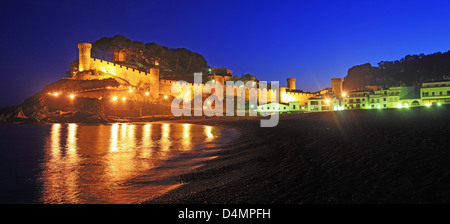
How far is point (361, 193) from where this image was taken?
447cm

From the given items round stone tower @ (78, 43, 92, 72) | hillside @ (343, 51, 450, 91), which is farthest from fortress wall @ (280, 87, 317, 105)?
round stone tower @ (78, 43, 92, 72)

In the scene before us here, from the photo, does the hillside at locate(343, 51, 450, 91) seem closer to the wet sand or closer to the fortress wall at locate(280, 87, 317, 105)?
the fortress wall at locate(280, 87, 317, 105)

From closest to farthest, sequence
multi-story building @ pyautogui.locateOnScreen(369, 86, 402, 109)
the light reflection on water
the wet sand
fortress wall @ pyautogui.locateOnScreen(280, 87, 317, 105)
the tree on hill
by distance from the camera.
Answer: the wet sand
the light reflection on water
multi-story building @ pyautogui.locateOnScreen(369, 86, 402, 109)
fortress wall @ pyautogui.locateOnScreen(280, 87, 317, 105)
the tree on hill

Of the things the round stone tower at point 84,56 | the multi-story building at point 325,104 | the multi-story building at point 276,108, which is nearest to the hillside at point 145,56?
the round stone tower at point 84,56

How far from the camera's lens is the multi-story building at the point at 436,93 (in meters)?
39.1

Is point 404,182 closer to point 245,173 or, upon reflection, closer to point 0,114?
point 245,173

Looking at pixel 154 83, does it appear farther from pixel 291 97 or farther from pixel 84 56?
pixel 291 97

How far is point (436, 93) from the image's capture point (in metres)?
40.0

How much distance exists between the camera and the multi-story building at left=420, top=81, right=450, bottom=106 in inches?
1540

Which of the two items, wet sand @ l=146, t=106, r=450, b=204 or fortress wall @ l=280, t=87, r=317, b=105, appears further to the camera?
fortress wall @ l=280, t=87, r=317, b=105

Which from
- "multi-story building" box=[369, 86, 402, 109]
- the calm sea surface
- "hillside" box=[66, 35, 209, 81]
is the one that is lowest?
the calm sea surface

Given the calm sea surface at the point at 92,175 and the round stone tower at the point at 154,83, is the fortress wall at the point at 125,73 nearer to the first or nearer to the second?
the round stone tower at the point at 154,83

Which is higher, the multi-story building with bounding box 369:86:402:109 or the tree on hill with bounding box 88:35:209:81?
the tree on hill with bounding box 88:35:209:81

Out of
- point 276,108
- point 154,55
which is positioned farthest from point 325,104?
point 154,55
